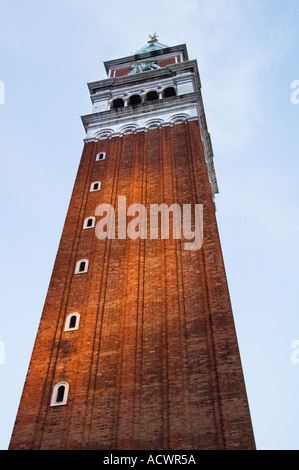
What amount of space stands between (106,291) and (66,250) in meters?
3.36

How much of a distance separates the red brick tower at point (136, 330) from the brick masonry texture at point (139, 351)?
0.03 m

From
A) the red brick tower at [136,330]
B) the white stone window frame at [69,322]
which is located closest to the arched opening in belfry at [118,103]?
the red brick tower at [136,330]

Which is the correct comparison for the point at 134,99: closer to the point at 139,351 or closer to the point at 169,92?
the point at 169,92

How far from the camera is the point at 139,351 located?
610 inches

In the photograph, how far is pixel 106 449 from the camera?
1305 centimetres

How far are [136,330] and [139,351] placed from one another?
85cm

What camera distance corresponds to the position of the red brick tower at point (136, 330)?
13.5 metres

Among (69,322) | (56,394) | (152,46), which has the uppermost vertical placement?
(152,46)

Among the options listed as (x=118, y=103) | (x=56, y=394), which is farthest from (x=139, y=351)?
(x=118, y=103)

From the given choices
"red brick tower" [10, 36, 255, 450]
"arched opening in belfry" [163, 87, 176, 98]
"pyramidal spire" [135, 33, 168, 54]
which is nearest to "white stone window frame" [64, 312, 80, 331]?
"red brick tower" [10, 36, 255, 450]

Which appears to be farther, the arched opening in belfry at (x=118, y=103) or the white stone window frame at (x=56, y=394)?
the arched opening in belfry at (x=118, y=103)

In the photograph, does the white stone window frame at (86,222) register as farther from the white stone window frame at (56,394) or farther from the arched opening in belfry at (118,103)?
the arched opening in belfry at (118,103)

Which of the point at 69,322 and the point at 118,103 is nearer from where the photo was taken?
the point at 69,322

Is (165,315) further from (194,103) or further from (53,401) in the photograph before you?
(194,103)
